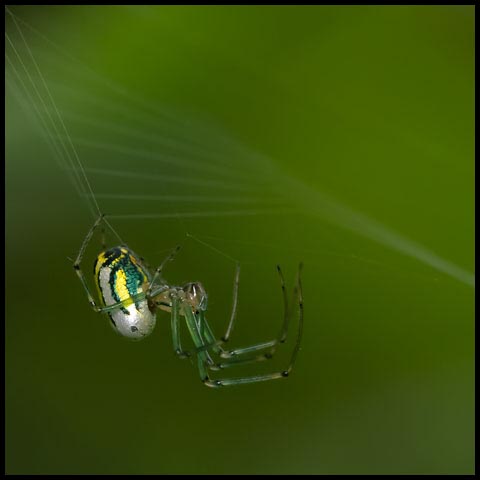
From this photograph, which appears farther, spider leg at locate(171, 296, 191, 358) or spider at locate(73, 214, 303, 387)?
spider leg at locate(171, 296, 191, 358)

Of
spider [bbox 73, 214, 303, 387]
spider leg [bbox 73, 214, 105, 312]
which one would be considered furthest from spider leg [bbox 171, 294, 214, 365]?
spider leg [bbox 73, 214, 105, 312]

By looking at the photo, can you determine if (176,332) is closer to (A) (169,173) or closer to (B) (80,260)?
(B) (80,260)

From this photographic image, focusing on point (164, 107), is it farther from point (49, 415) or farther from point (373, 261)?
point (49, 415)

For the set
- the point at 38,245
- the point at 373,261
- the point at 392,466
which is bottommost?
the point at 392,466

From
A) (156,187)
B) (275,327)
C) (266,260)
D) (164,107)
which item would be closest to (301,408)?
(275,327)

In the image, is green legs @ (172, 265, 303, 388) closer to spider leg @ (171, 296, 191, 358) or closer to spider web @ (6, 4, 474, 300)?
spider leg @ (171, 296, 191, 358)

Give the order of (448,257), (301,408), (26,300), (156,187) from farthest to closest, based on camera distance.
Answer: (26,300), (301,408), (156,187), (448,257)

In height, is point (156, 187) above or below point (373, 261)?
above
